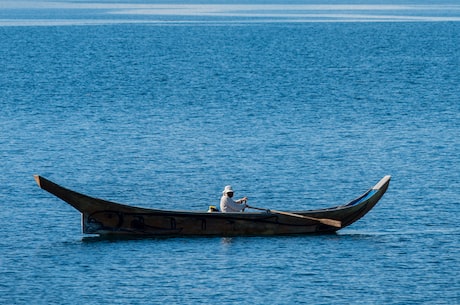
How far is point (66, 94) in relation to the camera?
322 ft

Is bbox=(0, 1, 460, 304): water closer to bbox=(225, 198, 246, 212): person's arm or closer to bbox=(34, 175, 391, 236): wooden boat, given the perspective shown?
bbox=(34, 175, 391, 236): wooden boat

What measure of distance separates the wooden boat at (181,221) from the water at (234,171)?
1.24 feet

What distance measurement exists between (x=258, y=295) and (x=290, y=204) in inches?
522

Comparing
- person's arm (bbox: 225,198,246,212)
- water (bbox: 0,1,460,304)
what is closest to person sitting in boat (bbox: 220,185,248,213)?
person's arm (bbox: 225,198,246,212)

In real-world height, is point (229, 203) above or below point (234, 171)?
below

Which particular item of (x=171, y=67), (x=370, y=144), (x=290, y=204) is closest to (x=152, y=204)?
(x=290, y=204)

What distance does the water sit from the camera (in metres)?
38.8

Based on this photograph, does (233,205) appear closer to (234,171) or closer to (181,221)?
(181,221)

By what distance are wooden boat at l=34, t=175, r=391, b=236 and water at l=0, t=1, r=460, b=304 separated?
38 cm

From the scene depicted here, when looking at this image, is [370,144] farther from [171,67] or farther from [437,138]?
[171,67]

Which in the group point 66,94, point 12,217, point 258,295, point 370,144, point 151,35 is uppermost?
point 151,35

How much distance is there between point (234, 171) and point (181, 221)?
15367 millimetres

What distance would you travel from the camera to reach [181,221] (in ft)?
142

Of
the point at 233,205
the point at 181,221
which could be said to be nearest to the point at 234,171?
the point at 233,205
